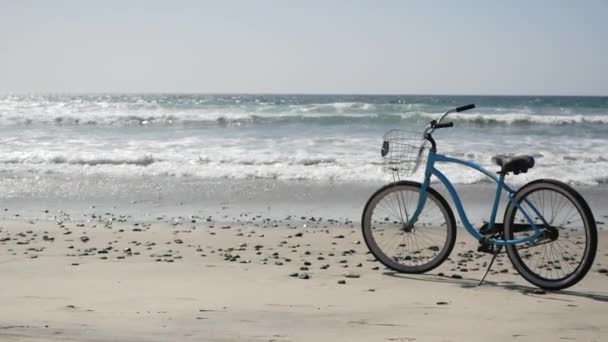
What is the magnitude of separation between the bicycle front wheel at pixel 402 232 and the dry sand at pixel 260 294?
0.13 metres

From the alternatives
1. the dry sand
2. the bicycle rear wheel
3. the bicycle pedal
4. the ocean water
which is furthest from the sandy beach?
the ocean water

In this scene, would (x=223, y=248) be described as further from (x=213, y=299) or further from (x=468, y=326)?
(x=468, y=326)

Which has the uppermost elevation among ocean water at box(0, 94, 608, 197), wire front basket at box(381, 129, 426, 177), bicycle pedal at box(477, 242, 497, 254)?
wire front basket at box(381, 129, 426, 177)

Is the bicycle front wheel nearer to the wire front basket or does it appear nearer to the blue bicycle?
the blue bicycle

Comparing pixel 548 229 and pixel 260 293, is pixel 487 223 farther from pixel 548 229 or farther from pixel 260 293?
pixel 260 293

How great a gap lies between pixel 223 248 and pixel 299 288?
171 centimetres

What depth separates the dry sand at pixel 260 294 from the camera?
138 inches

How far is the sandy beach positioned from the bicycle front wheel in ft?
0.42

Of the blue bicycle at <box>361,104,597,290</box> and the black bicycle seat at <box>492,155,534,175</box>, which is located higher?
the black bicycle seat at <box>492,155,534,175</box>

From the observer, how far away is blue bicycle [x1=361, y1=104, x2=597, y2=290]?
4562 millimetres

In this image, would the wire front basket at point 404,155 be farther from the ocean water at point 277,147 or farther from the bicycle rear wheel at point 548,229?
the ocean water at point 277,147

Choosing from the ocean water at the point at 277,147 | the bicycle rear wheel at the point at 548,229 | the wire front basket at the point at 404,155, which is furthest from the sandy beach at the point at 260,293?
the ocean water at the point at 277,147

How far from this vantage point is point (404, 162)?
4.98 meters

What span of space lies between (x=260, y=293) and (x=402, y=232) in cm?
144
